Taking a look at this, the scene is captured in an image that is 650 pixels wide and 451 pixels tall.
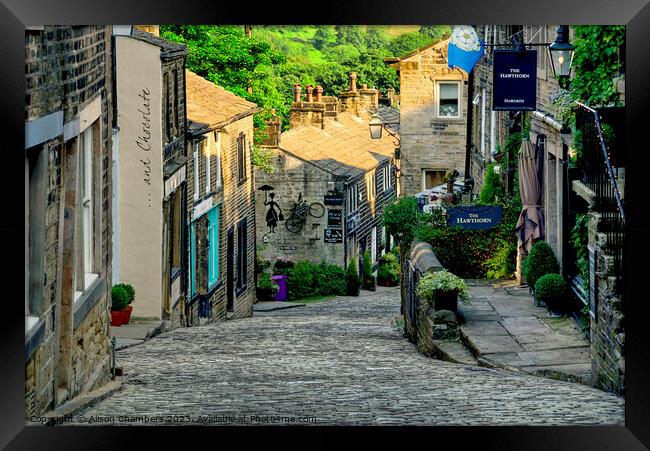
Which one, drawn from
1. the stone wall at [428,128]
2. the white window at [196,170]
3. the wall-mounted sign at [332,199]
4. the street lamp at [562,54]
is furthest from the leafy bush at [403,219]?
the street lamp at [562,54]

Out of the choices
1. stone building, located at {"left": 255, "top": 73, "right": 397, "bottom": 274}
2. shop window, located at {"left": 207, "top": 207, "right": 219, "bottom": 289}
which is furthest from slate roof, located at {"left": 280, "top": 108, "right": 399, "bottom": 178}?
shop window, located at {"left": 207, "top": 207, "right": 219, "bottom": 289}

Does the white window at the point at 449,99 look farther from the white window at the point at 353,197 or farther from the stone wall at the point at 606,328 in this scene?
the stone wall at the point at 606,328

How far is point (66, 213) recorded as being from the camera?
404 inches

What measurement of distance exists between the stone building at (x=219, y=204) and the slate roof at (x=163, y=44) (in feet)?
5.67

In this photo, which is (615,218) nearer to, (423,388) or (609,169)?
(609,169)

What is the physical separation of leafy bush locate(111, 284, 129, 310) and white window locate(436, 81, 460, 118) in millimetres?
11379

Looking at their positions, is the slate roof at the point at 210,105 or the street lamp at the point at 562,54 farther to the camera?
the slate roof at the point at 210,105

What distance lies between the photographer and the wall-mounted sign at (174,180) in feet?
57.8

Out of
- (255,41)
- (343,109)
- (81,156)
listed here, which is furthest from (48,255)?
(343,109)

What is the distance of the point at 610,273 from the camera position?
1092 centimetres

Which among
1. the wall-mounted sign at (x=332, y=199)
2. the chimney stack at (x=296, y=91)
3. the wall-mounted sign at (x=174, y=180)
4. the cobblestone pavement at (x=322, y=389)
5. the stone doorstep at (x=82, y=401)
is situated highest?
the chimney stack at (x=296, y=91)

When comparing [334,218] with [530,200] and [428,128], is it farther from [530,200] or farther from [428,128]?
[530,200]
